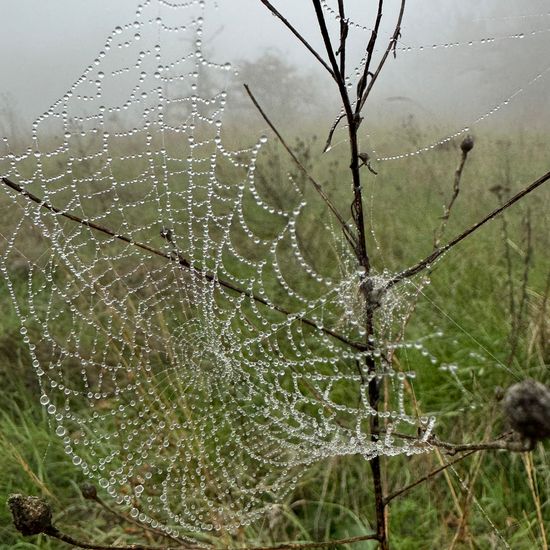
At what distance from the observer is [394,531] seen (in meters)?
1.99

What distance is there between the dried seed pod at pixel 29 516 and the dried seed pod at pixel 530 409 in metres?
0.59

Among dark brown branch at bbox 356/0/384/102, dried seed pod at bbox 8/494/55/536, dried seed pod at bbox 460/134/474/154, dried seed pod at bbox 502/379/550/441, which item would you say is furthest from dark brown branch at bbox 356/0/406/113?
dried seed pod at bbox 8/494/55/536

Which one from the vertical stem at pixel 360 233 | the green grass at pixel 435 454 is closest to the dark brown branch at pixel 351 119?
the vertical stem at pixel 360 233

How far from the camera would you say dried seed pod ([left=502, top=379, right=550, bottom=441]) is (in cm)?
53

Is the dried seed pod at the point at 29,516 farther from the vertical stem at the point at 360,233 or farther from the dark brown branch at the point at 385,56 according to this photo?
the dark brown branch at the point at 385,56

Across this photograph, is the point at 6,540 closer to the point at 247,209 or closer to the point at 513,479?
the point at 513,479

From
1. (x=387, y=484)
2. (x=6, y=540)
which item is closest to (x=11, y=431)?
(x=6, y=540)

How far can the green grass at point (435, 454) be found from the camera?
1.97 m

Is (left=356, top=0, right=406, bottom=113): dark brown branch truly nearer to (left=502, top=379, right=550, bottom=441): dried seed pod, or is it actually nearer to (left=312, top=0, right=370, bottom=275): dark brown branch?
(left=312, top=0, right=370, bottom=275): dark brown branch

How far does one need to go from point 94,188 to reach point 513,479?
370cm

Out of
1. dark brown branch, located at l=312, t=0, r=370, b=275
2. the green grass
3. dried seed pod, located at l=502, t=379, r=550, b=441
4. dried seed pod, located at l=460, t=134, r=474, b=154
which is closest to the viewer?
dried seed pod, located at l=502, t=379, r=550, b=441

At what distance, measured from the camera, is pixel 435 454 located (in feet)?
6.67

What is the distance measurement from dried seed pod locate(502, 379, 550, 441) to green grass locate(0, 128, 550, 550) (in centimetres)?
73

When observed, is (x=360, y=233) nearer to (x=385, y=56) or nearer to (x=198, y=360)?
(x=385, y=56)
